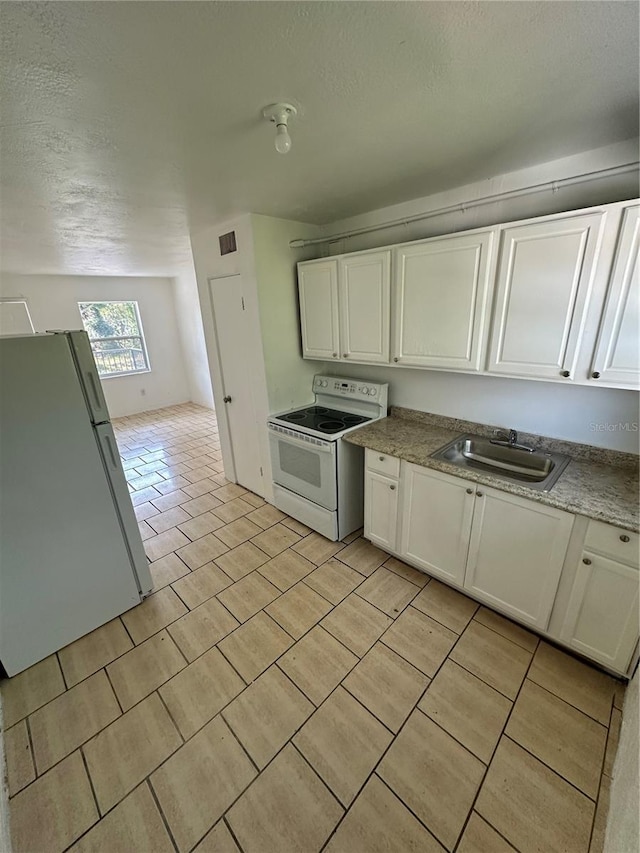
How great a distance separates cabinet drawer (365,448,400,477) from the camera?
6.93ft

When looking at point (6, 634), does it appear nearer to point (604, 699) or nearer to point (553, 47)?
point (604, 699)

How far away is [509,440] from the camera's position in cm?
208

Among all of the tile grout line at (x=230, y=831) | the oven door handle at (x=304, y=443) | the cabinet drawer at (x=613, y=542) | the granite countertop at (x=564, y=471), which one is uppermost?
the granite countertop at (x=564, y=471)

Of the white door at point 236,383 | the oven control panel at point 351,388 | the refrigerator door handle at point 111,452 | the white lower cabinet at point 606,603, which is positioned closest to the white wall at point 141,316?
the white door at point 236,383

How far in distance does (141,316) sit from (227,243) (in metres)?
4.14

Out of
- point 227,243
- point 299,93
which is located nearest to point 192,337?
point 227,243

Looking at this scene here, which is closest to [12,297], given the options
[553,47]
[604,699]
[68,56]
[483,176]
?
[68,56]

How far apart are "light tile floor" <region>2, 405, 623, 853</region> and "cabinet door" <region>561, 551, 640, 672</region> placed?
18 centimetres

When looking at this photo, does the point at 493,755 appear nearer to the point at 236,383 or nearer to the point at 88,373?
the point at 88,373

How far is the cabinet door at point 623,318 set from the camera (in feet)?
4.45

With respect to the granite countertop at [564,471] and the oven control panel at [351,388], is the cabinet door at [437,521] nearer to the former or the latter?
the granite countertop at [564,471]

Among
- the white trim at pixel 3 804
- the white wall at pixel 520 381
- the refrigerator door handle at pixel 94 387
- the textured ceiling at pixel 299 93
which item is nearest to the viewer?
the textured ceiling at pixel 299 93

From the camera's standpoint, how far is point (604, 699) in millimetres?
1508

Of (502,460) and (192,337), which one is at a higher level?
(192,337)
